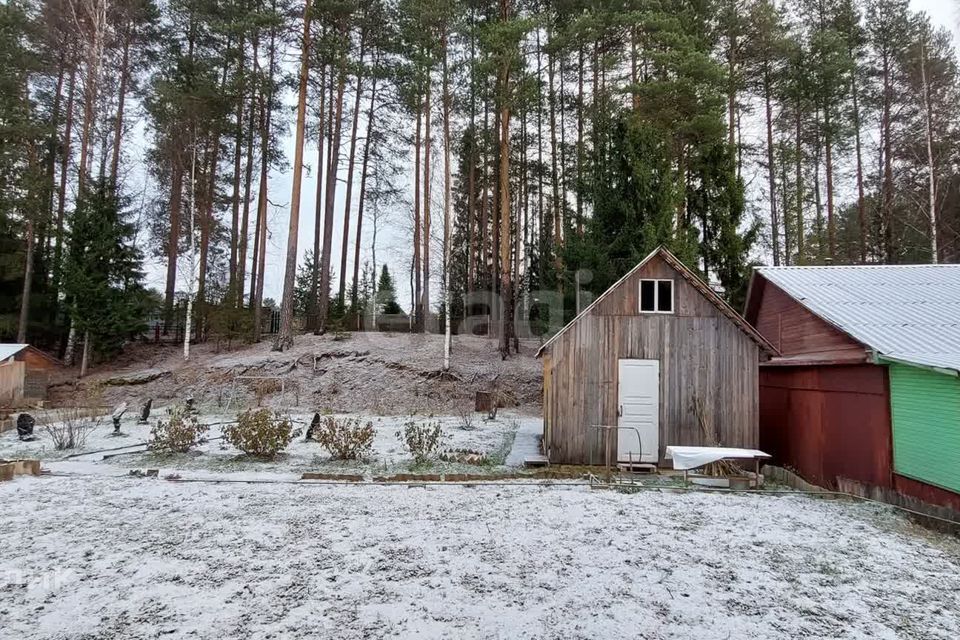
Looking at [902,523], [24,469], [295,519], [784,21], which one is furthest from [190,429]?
[784,21]

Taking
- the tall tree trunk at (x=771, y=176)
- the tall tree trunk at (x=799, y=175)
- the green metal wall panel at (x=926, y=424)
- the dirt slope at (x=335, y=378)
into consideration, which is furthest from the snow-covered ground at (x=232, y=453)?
the tall tree trunk at (x=771, y=176)

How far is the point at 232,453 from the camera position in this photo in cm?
931

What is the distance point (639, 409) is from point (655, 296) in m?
2.12

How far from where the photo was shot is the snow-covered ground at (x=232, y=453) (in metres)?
8.38

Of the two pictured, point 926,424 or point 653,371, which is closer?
point 926,424

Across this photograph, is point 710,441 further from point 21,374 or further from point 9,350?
point 21,374

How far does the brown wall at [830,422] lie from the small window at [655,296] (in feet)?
9.08

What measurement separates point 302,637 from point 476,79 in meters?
19.1

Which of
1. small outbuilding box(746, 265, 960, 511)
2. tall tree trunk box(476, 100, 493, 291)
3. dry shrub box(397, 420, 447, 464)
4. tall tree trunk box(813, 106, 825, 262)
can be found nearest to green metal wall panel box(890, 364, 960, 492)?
small outbuilding box(746, 265, 960, 511)

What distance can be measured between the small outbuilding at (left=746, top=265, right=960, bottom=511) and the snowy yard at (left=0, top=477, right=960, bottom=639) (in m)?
0.93

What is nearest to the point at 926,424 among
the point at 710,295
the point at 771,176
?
the point at 710,295

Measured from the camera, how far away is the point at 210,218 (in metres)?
22.3

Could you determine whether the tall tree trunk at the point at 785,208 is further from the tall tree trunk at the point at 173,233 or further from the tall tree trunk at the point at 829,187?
the tall tree trunk at the point at 173,233

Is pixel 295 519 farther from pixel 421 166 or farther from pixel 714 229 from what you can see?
pixel 421 166
